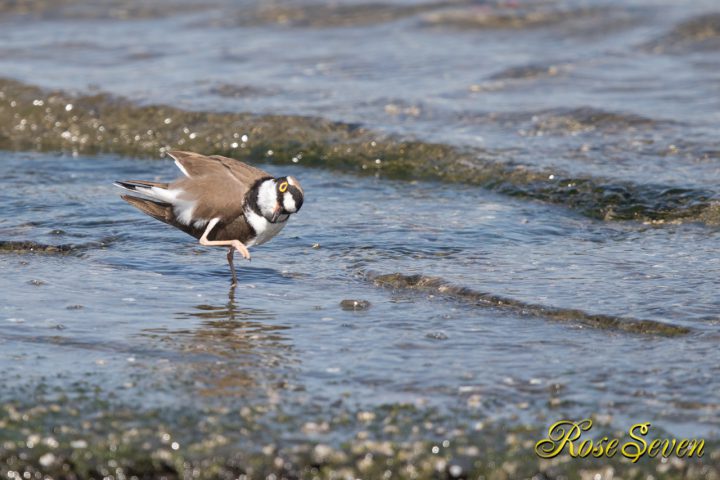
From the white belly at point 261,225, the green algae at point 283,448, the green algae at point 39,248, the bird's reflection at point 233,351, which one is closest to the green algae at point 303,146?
the white belly at point 261,225

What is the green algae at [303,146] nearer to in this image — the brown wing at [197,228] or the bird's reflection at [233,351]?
the brown wing at [197,228]

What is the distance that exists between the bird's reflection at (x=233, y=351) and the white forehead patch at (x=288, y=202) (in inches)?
25.2

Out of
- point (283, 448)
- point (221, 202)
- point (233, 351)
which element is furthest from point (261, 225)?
point (283, 448)

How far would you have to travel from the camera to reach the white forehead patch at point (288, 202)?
6828 millimetres

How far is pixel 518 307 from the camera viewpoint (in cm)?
642

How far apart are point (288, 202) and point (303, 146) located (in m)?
4.05

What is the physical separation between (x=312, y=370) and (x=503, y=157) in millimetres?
5005

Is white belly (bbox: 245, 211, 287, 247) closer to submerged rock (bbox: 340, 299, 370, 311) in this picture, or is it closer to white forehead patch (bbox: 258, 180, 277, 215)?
white forehead patch (bbox: 258, 180, 277, 215)

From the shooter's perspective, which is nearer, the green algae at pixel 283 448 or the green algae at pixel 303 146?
the green algae at pixel 283 448

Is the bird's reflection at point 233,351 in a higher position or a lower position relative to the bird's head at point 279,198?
lower

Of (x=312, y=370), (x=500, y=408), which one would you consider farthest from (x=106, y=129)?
(x=500, y=408)

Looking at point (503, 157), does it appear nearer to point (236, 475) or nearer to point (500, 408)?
point (500, 408)

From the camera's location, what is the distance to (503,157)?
1002 cm

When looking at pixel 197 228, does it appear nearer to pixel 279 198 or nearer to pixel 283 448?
pixel 279 198
